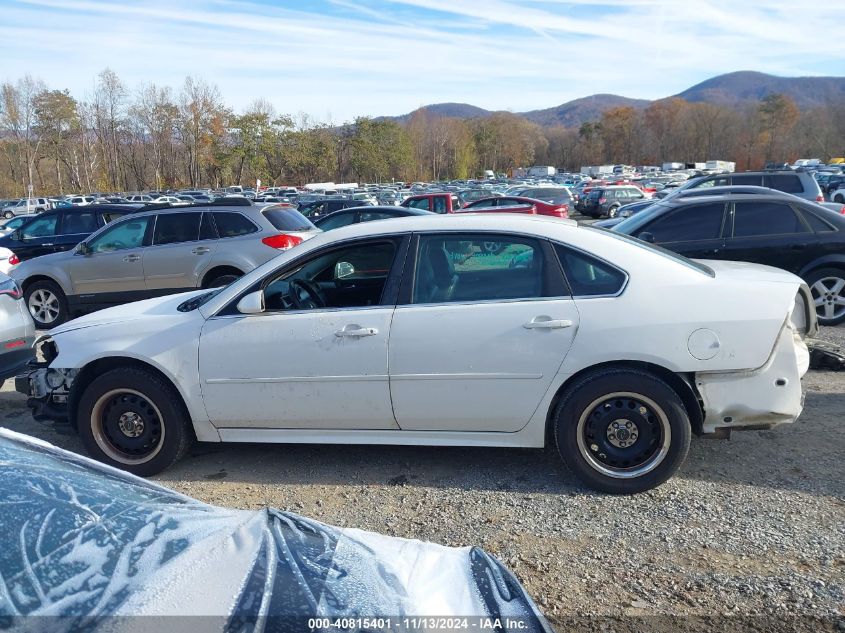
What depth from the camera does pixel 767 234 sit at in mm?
8719

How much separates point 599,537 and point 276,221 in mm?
7546

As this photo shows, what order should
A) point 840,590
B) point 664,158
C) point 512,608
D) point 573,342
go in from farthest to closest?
point 664,158 < point 573,342 < point 840,590 < point 512,608

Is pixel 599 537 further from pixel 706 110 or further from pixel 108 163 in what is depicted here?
pixel 706 110

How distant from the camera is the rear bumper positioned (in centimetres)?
387

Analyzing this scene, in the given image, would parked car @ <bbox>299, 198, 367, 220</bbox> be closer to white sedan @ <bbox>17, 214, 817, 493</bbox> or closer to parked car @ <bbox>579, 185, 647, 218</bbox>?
parked car @ <bbox>579, 185, 647, 218</bbox>

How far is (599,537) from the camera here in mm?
3598

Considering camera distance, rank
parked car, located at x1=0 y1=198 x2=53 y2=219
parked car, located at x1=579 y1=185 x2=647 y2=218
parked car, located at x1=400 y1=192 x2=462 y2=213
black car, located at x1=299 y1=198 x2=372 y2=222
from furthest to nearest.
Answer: parked car, located at x1=0 y1=198 x2=53 y2=219 < parked car, located at x1=579 y1=185 x2=647 y2=218 < black car, located at x1=299 y1=198 x2=372 y2=222 < parked car, located at x1=400 y1=192 x2=462 y2=213

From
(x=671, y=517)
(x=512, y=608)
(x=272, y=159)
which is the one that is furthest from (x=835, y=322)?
(x=272, y=159)

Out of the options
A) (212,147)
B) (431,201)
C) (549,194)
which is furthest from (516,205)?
(212,147)

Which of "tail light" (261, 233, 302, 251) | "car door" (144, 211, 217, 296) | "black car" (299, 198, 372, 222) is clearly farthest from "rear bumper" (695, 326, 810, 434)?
"black car" (299, 198, 372, 222)

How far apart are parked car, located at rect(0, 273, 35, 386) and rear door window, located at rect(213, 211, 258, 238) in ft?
12.6

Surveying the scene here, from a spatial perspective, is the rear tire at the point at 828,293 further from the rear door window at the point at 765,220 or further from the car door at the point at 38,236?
the car door at the point at 38,236

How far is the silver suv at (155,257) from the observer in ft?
32.2

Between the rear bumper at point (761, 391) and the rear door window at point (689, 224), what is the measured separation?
5.49 metres
